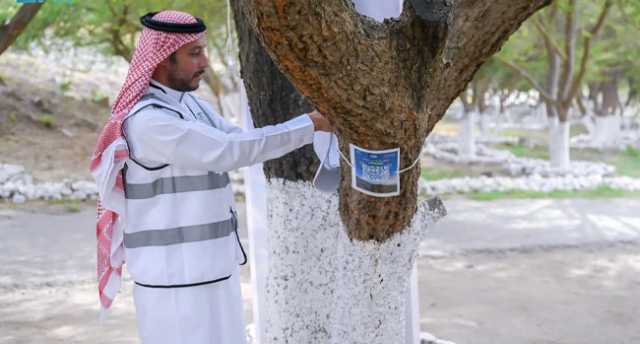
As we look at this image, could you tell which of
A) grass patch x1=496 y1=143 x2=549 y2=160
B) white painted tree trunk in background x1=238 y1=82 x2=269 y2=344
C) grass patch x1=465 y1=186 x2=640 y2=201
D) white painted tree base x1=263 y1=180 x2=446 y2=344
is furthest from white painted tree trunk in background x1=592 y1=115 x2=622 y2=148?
white painted tree base x1=263 y1=180 x2=446 y2=344

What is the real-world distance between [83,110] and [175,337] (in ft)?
50.7

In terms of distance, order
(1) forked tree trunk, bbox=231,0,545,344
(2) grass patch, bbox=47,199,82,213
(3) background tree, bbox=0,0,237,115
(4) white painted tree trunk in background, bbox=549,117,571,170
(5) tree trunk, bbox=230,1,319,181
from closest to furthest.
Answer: (1) forked tree trunk, bbox=231,0,545,344, (5) tree trunk, bbox=230,1,319,181, (2) grass patch, bbox=47,199,82,213, (3) background tree, bbox=0,0,237,115, (4) white painted tree trunk in background, bbox=549,117,571,170

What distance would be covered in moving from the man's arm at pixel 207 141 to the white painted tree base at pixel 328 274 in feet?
1.55

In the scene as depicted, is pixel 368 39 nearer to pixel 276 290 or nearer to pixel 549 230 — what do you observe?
pixel 276 290

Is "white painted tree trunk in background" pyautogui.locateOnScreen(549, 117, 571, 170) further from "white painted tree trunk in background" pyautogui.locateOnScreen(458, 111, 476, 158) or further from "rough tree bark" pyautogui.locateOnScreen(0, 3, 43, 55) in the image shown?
"rough tree bark" pyautogui.locateOnScreen(0, 3, 43, 55)

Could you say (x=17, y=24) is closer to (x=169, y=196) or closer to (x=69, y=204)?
(x=169, y=196)

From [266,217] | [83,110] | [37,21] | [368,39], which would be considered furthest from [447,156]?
[368,39]

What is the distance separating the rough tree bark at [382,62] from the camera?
216cm

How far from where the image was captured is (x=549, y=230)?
9773 mm

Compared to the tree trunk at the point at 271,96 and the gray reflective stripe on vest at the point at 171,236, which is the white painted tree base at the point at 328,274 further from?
the gray reflective stripe on vest at the point at 171,236

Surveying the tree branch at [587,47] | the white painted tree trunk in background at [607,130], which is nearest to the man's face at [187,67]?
the tree branch at [587,47]

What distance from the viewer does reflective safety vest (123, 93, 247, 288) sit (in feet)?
9.21

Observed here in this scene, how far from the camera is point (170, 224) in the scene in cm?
282

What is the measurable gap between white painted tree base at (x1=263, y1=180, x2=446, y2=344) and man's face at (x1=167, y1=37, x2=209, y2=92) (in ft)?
2.43
